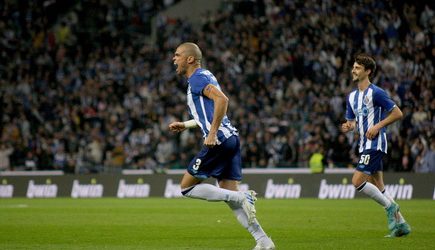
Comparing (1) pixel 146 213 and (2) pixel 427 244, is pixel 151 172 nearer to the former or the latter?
(1) pixel 146 213

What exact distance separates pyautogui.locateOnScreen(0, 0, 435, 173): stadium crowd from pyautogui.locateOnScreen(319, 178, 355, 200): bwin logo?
965 mm

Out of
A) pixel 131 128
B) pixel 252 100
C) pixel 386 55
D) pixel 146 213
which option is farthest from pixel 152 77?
pixel 146 213

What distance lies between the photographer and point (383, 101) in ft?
42.8

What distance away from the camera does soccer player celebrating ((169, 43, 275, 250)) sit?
1019 cm

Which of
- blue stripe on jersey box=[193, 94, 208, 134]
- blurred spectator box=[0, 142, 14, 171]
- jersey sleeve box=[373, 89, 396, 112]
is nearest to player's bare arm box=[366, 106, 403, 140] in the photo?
jersey sleeve box=[373, 89, 396, 112]

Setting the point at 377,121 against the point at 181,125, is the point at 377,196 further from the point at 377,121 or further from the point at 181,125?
the point at 181,125

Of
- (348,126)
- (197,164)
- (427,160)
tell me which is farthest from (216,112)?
(427,160)

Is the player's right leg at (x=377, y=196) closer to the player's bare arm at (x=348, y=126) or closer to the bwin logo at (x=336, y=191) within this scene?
the player's bare arm at (x=348, y=126)

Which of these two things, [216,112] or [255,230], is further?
[255,230]

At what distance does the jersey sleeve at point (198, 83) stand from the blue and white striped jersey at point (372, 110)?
11.9 ft

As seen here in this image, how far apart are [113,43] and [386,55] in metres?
13.9

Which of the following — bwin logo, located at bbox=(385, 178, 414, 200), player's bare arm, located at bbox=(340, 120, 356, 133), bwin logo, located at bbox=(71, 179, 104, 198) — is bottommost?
bwin logo, located at bbox=(71, 179, 104, 198)

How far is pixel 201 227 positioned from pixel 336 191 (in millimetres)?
11563

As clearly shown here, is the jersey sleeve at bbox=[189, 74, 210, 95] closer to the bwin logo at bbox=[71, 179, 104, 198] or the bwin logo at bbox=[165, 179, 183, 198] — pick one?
the bwin logo at bbox=[165, 179, 183, 198]
